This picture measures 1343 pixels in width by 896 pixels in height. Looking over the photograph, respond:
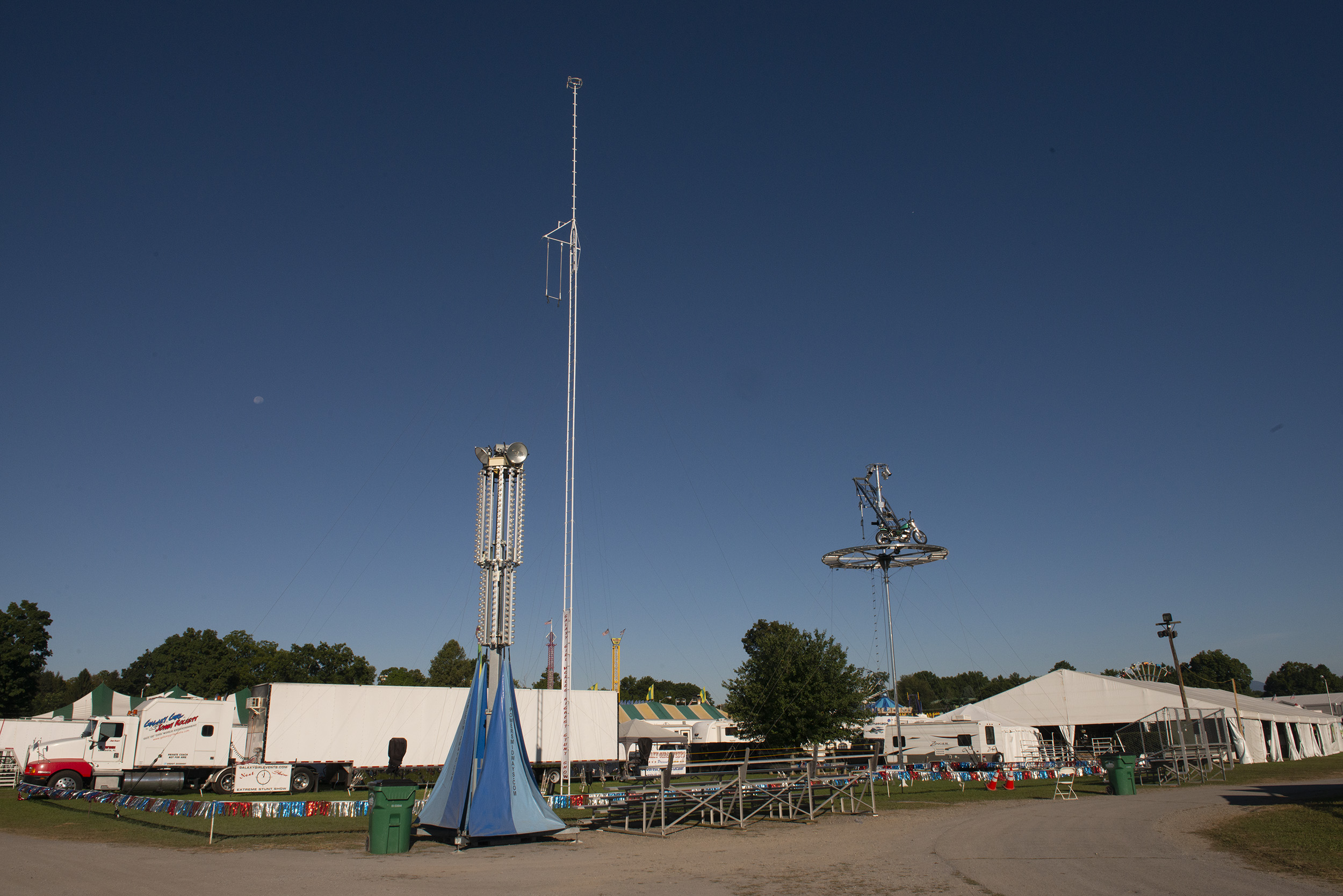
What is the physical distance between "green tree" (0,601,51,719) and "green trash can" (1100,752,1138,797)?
196ft

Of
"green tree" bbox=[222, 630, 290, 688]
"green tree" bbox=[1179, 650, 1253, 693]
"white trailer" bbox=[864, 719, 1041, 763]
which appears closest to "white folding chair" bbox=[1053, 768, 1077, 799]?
"white trailer" bbox=[864, 719, 1041, 763]

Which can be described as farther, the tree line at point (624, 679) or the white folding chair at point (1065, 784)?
the tree line at point (624, 679)

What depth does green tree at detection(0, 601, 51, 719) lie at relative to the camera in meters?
49.9

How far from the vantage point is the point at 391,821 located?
1455cm

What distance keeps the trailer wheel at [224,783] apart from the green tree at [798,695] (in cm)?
2078

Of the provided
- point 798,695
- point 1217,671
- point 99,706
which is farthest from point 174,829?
point 1217,671

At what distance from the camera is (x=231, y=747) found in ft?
94.0

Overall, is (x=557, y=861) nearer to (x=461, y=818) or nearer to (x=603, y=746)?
(x=461, y=818)

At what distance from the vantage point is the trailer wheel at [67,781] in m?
25.8

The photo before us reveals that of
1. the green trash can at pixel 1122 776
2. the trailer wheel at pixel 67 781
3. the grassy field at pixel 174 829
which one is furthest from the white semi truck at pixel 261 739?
the green trash can at pixel 1122 776

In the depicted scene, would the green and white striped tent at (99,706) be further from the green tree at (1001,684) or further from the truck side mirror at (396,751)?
the green tree at (1001,684)

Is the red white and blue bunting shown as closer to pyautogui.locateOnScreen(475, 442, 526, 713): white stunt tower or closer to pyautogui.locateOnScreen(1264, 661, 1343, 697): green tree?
pyautogui.locateOnScreen(475, 442, 526, 713): white stunt tower

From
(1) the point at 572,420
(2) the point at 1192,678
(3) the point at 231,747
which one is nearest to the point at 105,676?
(3) the point at 231,747

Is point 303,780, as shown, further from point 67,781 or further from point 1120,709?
point 1120,709
